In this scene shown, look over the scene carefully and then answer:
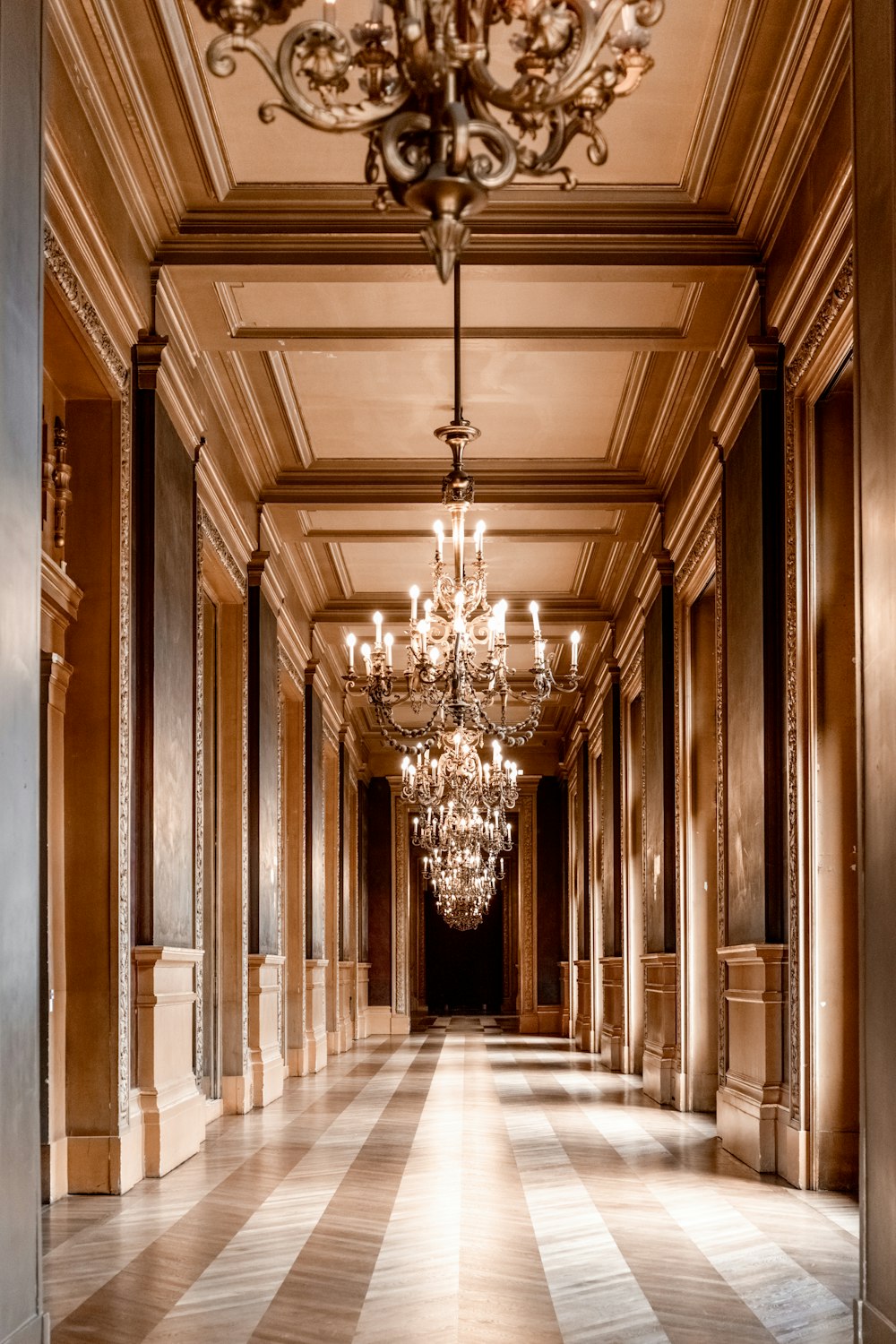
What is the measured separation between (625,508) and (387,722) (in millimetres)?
4705

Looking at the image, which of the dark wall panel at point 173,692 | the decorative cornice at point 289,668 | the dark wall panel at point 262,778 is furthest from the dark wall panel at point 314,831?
the dark wall panel at point 173,692

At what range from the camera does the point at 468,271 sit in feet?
27.9

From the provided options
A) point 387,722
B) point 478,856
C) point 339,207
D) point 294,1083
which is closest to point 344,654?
point 478,856

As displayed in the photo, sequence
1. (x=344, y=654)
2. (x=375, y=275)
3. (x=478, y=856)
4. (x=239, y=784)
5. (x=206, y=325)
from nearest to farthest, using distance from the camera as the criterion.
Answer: (x=375, y=275), (x=206, y=325), (x=239, y=784), (x=478, y=856), (x=344, y=654)

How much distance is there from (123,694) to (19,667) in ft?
12.4

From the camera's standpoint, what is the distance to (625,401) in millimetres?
11336

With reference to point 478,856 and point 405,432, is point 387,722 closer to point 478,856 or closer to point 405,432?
point 405,432

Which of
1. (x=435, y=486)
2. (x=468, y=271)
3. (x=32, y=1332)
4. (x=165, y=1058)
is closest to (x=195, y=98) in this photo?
(x=468, y=271)

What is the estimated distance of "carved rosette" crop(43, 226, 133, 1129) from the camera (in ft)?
24.9

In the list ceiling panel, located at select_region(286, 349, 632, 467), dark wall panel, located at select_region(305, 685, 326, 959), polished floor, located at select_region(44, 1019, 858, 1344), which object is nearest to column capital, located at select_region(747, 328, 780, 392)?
ceiling panel, located at select_region(286, 349, 632, 467)

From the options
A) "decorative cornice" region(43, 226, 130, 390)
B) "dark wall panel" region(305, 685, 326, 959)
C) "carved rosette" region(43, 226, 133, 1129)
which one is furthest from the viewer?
"dark wall panel" region(305, 685, 326, 959)

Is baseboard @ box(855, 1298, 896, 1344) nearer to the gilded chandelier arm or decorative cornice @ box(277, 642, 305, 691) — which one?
the gilded chandelier arm

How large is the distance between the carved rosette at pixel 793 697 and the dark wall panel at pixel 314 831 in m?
9.29

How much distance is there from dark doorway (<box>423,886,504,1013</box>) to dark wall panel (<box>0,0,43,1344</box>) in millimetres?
36688
